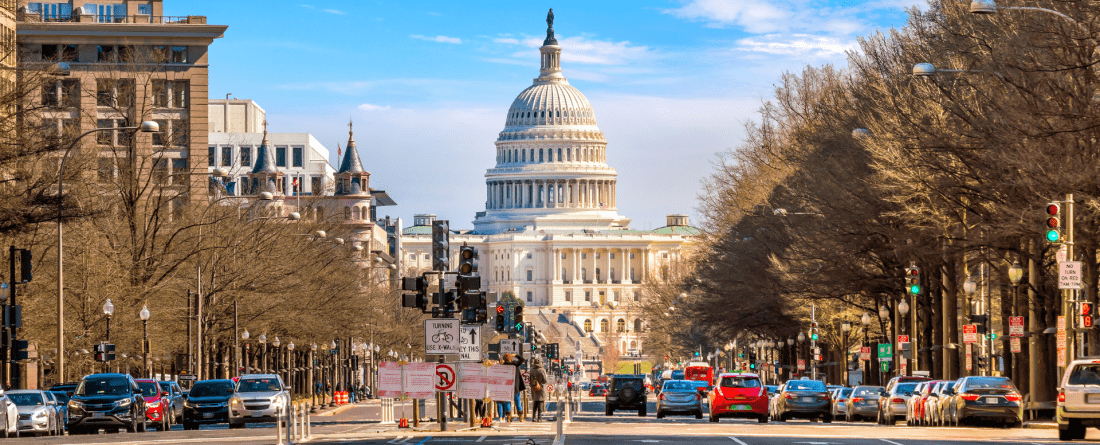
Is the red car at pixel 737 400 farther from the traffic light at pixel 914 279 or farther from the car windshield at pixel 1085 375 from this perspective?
the car windshield at pixel 1085 375

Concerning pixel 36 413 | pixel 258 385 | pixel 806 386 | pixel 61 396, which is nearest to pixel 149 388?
pixel 61 396

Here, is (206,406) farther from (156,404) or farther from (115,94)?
(115,94)

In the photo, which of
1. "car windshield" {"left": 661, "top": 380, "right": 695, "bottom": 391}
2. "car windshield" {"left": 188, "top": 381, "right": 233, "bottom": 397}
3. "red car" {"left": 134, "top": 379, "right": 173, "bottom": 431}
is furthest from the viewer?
"car windshield" {"left": 661, "top": 380, "right": 695, "bottom": 391}

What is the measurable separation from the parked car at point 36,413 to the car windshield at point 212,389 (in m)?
6.91

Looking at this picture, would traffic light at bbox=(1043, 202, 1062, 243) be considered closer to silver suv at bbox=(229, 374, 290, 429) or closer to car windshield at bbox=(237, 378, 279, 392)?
silver suv at bbox=(229, 374, 290, 429)

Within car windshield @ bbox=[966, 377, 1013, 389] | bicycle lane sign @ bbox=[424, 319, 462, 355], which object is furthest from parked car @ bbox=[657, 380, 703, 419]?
bicycle lane sign @ bbox=[424, 319, 462, 355]

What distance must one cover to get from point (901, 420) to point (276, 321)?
107 feet

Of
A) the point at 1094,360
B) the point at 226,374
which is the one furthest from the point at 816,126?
the point at 226,374

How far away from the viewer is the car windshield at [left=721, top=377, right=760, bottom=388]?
157 ft

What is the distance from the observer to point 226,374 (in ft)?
287

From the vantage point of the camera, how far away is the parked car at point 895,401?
4603cm

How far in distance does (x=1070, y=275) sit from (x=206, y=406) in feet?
73.6

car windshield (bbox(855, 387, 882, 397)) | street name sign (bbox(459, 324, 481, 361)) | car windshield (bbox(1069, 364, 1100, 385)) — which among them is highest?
street name sign (bbox(459, 324, 481, 361))

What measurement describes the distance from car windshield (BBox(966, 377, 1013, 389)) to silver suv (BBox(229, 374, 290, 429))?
16.4 m
